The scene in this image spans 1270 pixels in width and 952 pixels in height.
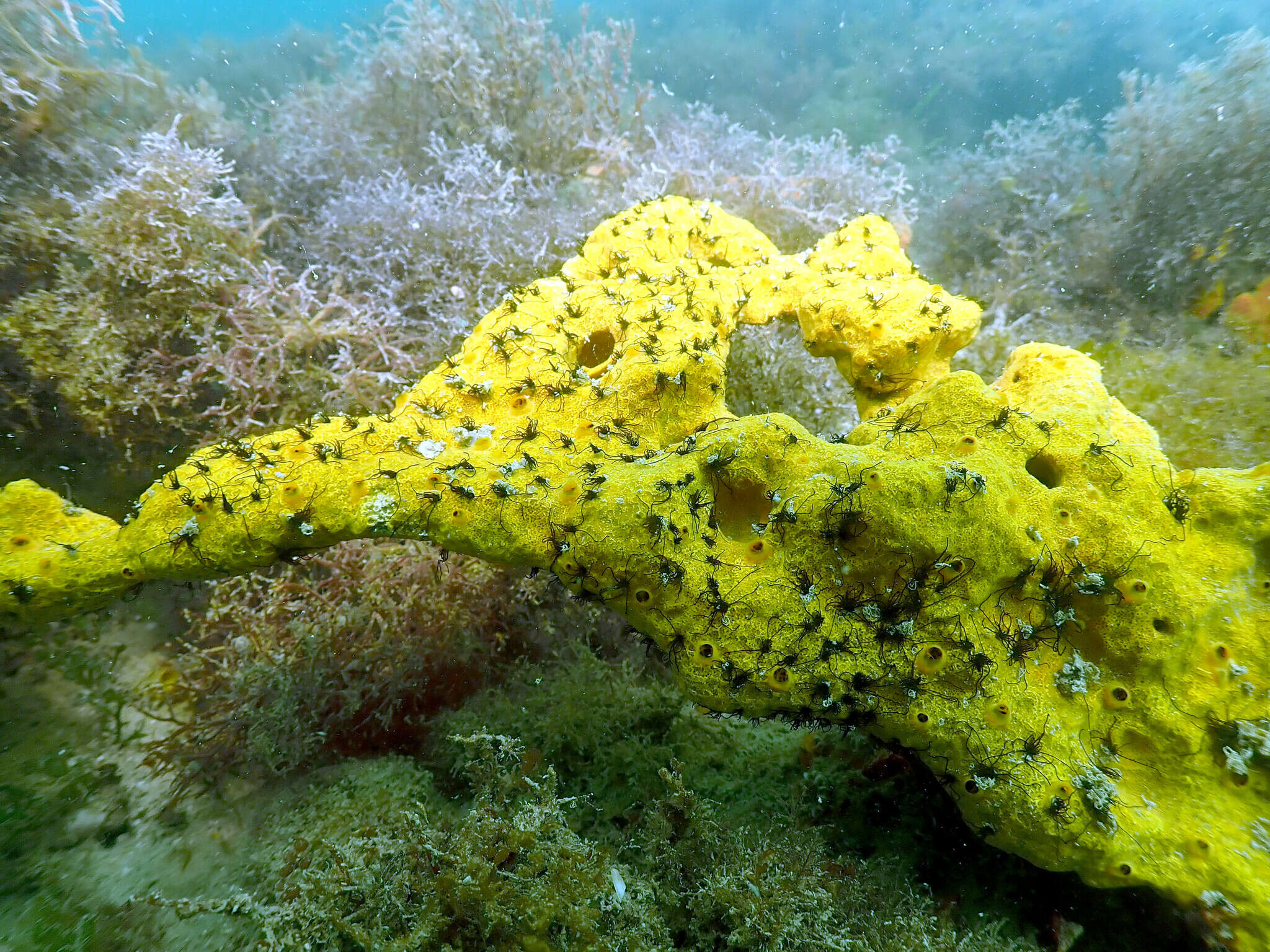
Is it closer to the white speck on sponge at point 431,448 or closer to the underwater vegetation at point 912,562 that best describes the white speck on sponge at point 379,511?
the underwater vegetation at point 912,562

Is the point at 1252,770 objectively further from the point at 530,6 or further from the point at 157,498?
the point at 530,6

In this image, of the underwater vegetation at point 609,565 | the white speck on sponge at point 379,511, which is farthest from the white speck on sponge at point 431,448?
the white speck on sponge at point 379,511

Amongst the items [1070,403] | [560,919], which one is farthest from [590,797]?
[1070,403]

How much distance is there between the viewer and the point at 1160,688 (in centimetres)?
199

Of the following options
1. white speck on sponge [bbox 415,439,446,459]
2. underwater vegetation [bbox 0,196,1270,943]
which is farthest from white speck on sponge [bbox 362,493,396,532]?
white speck on sponge [bbox 415,439,446,459]

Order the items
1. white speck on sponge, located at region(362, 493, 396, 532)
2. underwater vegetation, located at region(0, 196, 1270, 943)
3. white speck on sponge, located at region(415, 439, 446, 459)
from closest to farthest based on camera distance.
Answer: underwater vegetation, located at region(0, 196, 1270, 943) < white speck on sponge, located at region(362, 493, 396, 532) < white speck on sponge, located at region(415, 439, 446, 459)

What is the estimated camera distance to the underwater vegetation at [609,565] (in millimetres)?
1985

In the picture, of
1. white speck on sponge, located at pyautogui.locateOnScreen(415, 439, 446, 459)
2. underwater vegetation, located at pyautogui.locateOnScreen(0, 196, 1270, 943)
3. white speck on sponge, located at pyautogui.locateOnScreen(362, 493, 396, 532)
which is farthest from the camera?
white speck on sponge, located at pyautogui.locateOnScreen(415, 439, 446, 459)

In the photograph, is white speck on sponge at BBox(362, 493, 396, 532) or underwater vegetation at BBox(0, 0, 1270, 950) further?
white speck on sponge at BBox(362, 493, 396, 532)

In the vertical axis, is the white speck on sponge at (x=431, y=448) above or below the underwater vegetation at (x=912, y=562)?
above

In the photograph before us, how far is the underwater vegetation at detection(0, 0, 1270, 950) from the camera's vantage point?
78.2 inches

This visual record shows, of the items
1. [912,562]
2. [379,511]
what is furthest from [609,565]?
Result: [912,562]

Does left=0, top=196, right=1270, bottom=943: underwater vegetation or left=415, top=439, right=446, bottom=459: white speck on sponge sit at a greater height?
left=415, top=439, right=446, bottom=459: white speck on sponge

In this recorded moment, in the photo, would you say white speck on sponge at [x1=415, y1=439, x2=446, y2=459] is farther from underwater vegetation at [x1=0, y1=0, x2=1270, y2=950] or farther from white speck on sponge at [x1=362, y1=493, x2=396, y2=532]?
white speck on sponge at [x1=362, y1=493, x2=396, y2=532]
